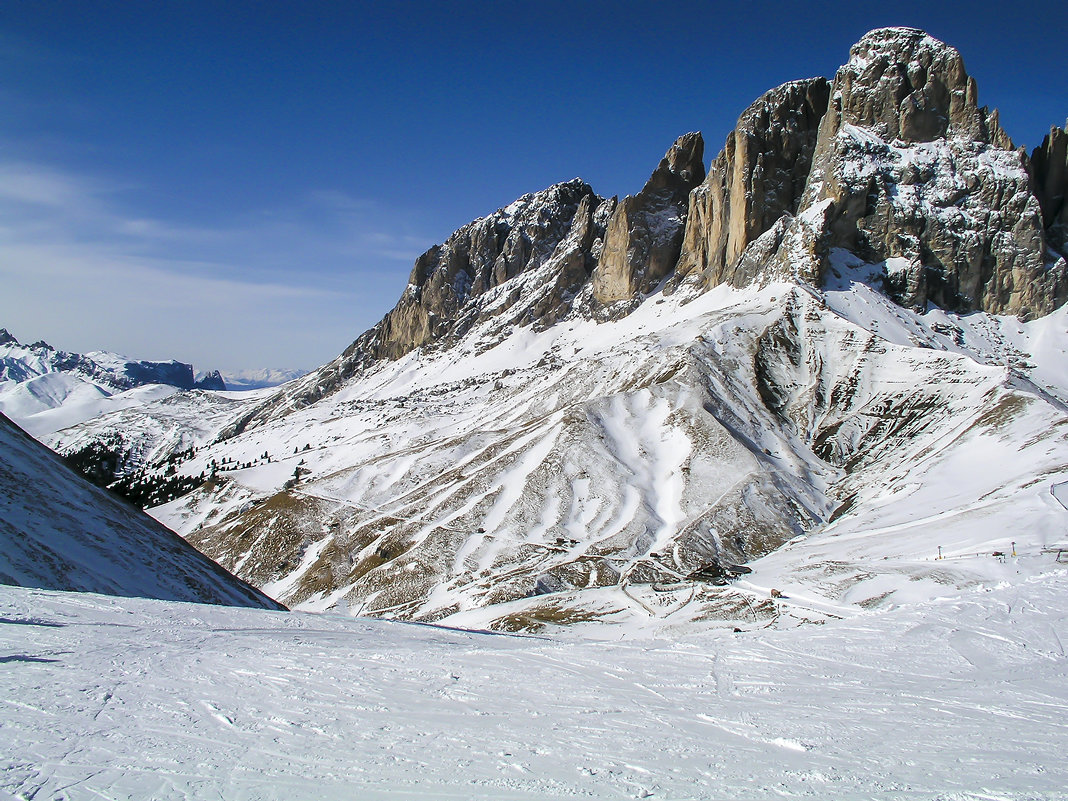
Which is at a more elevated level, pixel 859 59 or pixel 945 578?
pixel 859 59

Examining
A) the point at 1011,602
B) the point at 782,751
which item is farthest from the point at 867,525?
the point at 782,751

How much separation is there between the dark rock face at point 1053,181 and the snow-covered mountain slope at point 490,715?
192 metres

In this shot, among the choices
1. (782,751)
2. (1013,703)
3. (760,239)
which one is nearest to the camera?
(782,751)

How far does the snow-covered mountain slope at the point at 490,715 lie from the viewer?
12.3m

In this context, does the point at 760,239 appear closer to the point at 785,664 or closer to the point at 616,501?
the point at 616,501

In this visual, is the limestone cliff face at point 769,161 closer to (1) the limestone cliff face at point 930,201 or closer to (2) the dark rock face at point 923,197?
(2) the dark rock face at point 923,197

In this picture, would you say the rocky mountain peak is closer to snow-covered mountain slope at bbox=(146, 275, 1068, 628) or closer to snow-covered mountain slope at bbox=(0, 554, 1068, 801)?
snow-covered mountain slope at bbox=(146, 275, 1068, 628)

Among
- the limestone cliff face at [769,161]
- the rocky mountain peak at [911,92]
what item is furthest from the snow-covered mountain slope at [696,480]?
the rocky mountain peak at [911,92]

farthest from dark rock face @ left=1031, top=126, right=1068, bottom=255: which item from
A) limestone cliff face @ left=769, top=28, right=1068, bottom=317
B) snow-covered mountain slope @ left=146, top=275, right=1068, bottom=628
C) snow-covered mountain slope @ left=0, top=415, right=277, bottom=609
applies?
snow-covered mountain slope @ left=0, top=415, right=277, bottom=609

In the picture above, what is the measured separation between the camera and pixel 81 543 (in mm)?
43844

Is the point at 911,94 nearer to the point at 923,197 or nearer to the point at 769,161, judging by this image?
the point at 923,197

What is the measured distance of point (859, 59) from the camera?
180750 mm

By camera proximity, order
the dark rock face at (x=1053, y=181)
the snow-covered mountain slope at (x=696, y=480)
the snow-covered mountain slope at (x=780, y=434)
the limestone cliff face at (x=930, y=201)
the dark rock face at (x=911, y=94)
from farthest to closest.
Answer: the dark rock face at (x=1053, y=181)
the dark rock face at (x=911, y=94)
the limestone cliff face at (x=930, y=201)
the snow-covered mountain slope at (x=780, y=434)
the snow-covered mountain slope at (x=696, y=480)

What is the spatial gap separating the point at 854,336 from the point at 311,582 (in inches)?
4557
